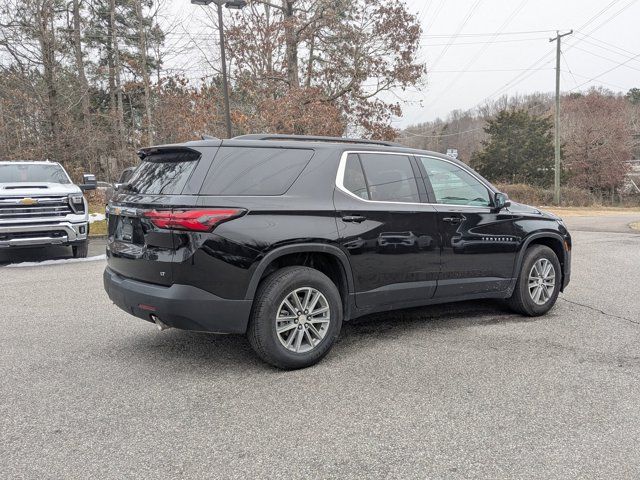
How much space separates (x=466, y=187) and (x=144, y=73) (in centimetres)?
2554

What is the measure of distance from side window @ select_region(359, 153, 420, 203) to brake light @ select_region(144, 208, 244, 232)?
4.55 ft

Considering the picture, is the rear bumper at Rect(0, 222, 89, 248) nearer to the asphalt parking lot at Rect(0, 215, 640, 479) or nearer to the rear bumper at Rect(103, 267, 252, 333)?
the asphalt parking lot at Rect(0, 215, 640, 479)

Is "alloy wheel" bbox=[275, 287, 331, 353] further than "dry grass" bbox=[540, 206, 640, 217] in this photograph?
No

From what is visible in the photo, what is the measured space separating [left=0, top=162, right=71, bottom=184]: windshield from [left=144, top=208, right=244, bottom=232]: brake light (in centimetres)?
776

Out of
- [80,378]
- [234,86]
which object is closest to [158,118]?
[234,86]

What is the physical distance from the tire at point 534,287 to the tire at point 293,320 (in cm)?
237

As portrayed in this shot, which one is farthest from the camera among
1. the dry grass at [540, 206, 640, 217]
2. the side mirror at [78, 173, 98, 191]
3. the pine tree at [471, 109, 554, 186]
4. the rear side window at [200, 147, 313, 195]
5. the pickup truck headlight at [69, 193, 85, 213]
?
the pine tree at [471, 109, 554, 186]

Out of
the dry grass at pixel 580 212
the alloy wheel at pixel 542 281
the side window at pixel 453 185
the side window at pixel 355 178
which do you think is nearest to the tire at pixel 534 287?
the alloy wheel at pixel 542 281

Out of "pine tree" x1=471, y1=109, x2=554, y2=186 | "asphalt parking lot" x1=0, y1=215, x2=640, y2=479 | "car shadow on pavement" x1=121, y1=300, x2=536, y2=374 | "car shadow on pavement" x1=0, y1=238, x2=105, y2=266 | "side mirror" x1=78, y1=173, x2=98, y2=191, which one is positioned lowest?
"asphalt parking lot" x1=0, y1=215, x2=640, y2=479

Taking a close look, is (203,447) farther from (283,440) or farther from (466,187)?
(466,187)

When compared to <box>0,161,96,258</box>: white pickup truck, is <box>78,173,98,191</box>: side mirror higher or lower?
higher

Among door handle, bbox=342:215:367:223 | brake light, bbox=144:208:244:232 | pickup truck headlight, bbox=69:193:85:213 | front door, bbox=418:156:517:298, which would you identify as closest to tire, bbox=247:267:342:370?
door handle, bbox=342:215:367:223

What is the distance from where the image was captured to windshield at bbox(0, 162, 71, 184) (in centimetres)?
983

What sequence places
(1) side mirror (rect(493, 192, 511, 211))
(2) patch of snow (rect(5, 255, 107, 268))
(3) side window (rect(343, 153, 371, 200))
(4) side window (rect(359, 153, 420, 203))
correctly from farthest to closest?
(2) patch of snow (rect(5, 255, 107, 268))
(1) side mirror (rect(493, 192, 511, 211))
(4) side window (rect(359, 153, 420, 203))
(3) side window (rect(343, 153, 371, 200))
